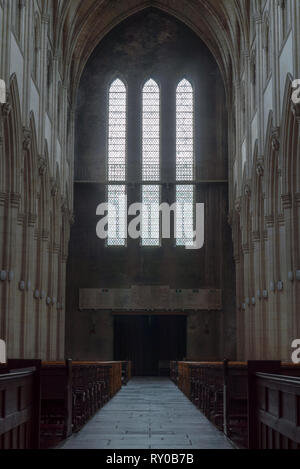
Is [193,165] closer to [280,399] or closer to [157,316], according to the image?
[157,316]

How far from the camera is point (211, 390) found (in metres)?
14.3

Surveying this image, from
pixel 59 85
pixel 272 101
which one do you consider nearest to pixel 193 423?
pixel 272 101

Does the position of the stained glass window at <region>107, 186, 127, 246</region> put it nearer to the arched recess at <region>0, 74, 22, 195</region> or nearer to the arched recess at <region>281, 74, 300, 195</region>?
the arched recess at <region>0, 74, 22, 195</region>

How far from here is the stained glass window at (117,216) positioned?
131ft

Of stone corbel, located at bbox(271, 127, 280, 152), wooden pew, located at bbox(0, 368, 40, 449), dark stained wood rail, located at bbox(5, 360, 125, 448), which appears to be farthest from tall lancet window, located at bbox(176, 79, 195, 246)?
wooden pew, located at bbox(0, 368, 40, 449)

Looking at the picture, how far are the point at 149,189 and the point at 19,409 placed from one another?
1328 inches

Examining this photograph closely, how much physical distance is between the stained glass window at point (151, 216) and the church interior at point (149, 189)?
9cm

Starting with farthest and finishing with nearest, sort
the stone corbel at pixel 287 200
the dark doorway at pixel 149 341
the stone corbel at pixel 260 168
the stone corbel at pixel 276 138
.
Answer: the dark doorway at pixel 149 341 → the stone corbel at pixel 260 168 → the stone corbel at pixel 276 138 → the stone corbel at pixel 287 200

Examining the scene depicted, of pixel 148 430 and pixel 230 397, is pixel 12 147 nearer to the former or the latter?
pixel 148 430

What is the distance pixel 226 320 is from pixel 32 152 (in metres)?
16.7

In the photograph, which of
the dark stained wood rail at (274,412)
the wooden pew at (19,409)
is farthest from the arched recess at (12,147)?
the dark stained wood rail at (274,412)

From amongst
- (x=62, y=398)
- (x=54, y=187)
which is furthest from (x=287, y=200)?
(x=54, y=187)

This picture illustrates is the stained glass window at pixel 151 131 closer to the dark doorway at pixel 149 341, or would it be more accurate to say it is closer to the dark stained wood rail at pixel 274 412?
the dark doorway at pixel 149 341

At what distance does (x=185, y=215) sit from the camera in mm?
40344
